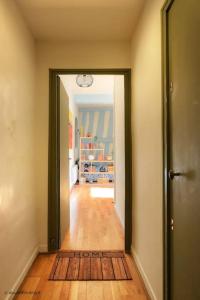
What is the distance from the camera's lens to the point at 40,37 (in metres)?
2.78

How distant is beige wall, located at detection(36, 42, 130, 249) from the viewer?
283 centimetres

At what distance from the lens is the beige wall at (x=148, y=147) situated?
1772 mm

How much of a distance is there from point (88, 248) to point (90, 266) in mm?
439

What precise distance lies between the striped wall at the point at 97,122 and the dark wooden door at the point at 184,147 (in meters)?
7.62

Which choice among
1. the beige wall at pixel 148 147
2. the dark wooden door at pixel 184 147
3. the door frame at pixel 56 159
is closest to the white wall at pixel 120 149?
the door frame at pixel 56 159

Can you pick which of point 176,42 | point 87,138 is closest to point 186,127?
point 176,42

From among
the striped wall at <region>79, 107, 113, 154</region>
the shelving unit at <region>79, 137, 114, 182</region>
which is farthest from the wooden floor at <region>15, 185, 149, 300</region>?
the striped wall at <region>79, 107, 113, 154</region>

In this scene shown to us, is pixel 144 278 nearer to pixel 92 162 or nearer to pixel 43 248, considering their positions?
pixel 43 248

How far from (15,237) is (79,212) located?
2.59 meters

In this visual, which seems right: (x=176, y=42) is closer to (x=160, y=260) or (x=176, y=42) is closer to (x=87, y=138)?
(x=160, y=260)

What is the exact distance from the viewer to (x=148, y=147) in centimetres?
208

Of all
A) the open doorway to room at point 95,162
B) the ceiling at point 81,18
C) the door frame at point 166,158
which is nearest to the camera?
the door frame at point 166,158

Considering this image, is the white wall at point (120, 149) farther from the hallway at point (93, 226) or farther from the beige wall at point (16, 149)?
the beige wall at point (16, 149)

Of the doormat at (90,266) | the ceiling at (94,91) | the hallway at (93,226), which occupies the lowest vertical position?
the doormat at (90,266)
